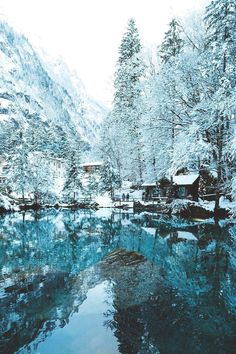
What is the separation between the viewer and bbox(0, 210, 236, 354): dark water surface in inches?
270

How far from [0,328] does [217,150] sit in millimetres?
17904

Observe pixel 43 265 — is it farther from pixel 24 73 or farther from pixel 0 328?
pixel 24 73

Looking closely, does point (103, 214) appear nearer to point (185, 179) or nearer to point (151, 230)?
point (185, 179)

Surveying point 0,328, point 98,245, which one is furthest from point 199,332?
point 98,245

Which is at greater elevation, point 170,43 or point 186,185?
point 170,43

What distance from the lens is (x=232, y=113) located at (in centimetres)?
1702

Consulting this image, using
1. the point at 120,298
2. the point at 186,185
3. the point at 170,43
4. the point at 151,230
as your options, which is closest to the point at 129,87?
the point at 170,43

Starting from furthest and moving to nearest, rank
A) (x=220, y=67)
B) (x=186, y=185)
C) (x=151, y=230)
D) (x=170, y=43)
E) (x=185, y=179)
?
(x=186, y=185) < (x=185, y=179) < (x=170, y=43) < (x=151, y=230) < (x=220, y=67)

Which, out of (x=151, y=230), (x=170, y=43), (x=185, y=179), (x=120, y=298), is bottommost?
(x=151, y=230)

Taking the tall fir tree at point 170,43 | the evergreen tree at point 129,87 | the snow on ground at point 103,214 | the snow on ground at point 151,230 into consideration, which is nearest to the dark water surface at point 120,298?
the snow on ground at point 151,230

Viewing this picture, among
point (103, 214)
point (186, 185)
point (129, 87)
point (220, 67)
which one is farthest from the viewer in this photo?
point (129, 87)

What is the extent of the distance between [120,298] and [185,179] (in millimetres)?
31834

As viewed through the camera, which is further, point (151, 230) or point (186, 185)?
point (186, 185)

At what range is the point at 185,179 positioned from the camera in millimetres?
39594
